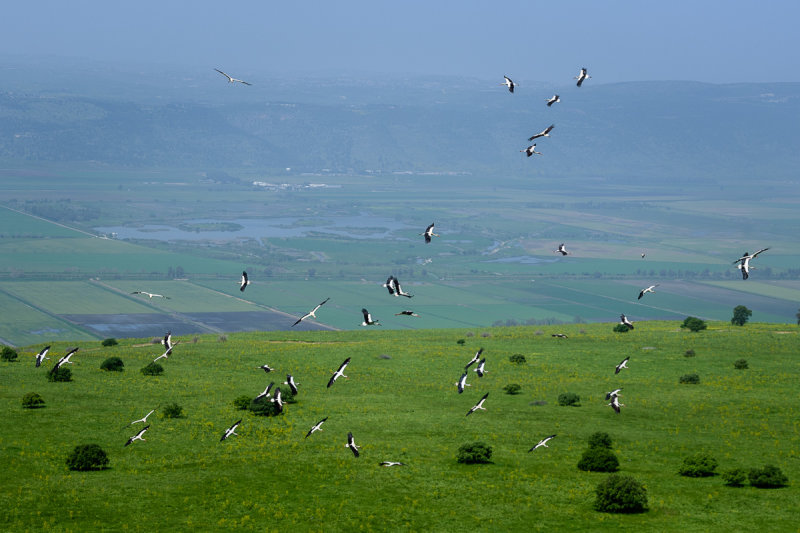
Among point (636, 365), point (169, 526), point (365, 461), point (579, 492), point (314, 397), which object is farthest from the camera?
point (636, 365)

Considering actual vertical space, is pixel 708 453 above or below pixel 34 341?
above

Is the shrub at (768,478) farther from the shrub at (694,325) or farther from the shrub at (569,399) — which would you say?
the shrub at (694,325)

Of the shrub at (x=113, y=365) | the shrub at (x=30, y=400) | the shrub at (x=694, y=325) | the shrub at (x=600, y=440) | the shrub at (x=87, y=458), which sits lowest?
the shrub at (x=113, y=365)

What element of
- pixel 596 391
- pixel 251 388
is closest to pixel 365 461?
pixel 251 388

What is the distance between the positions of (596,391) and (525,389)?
550 centimetres

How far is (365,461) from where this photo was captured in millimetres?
55562

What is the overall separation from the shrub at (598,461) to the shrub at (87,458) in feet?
84.5

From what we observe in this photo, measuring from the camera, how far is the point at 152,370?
81188 millimetres

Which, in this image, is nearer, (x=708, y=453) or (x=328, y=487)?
(x=328, y=487)

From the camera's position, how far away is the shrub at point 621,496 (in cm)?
4700

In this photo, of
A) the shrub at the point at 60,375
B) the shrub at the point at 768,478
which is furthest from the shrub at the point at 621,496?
the shrub at the point at 60,375

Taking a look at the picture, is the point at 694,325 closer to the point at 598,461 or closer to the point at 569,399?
the point at 569,399

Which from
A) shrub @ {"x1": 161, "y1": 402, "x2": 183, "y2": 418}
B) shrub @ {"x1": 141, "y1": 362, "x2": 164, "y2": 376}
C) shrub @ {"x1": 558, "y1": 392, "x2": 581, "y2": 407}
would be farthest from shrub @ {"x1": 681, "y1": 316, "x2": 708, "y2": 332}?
shrub @ {"x1": 161, "y1": 402, "x2": 183, "y2": 418}

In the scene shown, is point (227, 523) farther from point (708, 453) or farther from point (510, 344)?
point (510, 344)
